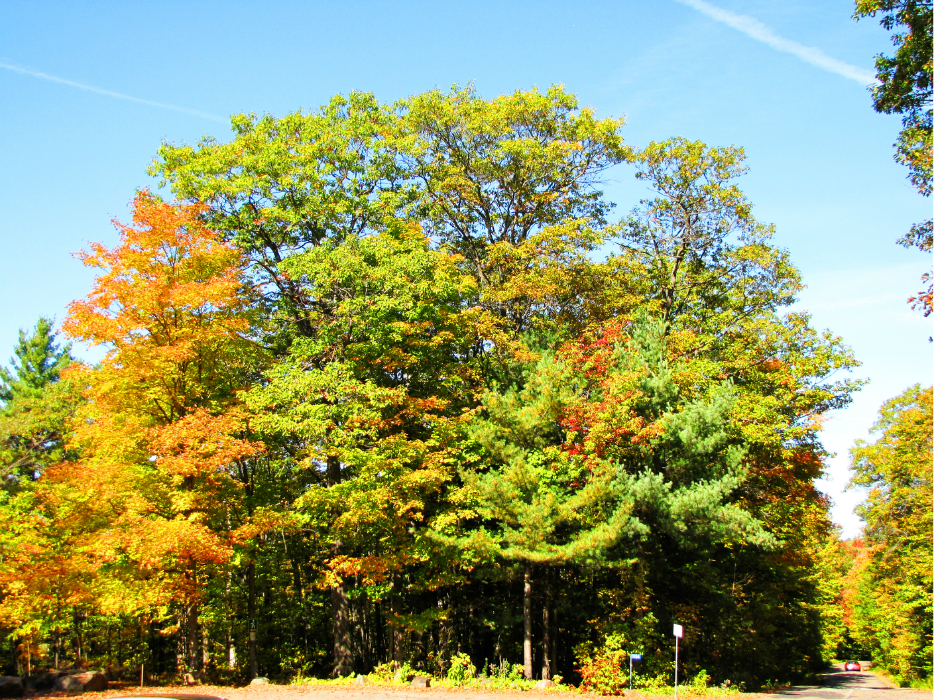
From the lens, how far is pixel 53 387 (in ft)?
118

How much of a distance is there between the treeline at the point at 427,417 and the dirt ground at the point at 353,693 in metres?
2.16

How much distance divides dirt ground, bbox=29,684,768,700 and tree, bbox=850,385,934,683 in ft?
50.2

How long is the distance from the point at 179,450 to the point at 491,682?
11.1 metres

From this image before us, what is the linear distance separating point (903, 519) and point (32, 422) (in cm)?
3866

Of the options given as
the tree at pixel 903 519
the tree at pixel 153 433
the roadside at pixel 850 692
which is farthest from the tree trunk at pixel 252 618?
the tree at pixel 903 519

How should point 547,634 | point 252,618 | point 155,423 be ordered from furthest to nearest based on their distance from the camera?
point 252,618
point 547,634
point 155,423

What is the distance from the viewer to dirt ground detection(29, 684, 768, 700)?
57.4ft

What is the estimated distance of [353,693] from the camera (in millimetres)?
18422

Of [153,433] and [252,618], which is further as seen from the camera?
[252,618]

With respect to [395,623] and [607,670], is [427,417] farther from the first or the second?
[607,670]

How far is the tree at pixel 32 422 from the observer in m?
31.7

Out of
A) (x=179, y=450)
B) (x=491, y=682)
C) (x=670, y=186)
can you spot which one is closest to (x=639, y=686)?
(x=491, y=682)

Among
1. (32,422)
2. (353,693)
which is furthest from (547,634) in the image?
(32,422)

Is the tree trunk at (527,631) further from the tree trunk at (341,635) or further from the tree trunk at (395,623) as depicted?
the tree trunk at (341,635)
